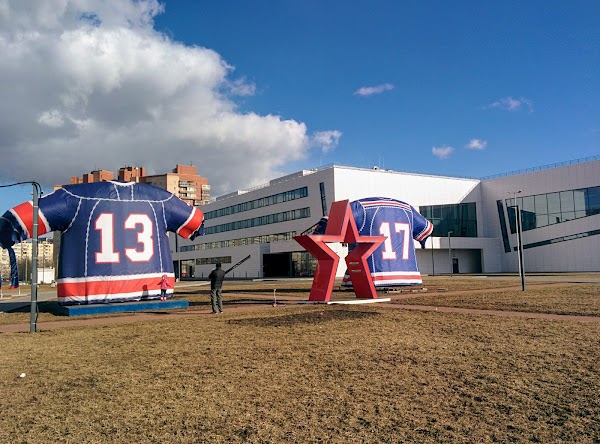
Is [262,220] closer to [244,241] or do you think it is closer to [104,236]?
[244,241]

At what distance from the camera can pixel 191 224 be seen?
1947 cm

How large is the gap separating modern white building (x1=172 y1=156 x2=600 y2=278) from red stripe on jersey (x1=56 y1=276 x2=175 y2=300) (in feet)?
126

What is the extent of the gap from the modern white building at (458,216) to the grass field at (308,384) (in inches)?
1751

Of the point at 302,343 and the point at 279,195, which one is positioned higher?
the point at 279,195

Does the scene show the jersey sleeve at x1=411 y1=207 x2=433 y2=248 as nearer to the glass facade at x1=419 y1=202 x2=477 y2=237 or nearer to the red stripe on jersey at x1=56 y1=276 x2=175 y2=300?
the red stripe on jersey at x1=56 y1=276 x2=175 y2=300

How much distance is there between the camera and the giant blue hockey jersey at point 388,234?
24094 mm

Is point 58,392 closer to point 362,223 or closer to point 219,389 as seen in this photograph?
point 219,389

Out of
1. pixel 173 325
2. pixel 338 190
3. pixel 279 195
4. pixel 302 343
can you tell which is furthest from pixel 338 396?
pixel 279 195

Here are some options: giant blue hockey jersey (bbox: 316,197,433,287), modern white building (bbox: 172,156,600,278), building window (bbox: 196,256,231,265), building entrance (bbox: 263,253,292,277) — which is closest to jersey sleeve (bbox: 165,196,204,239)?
giant blue hockey jersey (bbox: 316,197,433,287)

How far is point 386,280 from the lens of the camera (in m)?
24.4

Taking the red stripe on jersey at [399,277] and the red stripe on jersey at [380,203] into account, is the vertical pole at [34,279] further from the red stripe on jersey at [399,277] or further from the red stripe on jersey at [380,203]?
the red stripe on jersey at [399,277]

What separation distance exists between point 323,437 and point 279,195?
203 feet

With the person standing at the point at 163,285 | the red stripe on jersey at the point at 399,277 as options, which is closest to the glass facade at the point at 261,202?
the red stripe on jersey at the point at 399,277

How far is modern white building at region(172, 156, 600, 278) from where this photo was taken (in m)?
56.6
